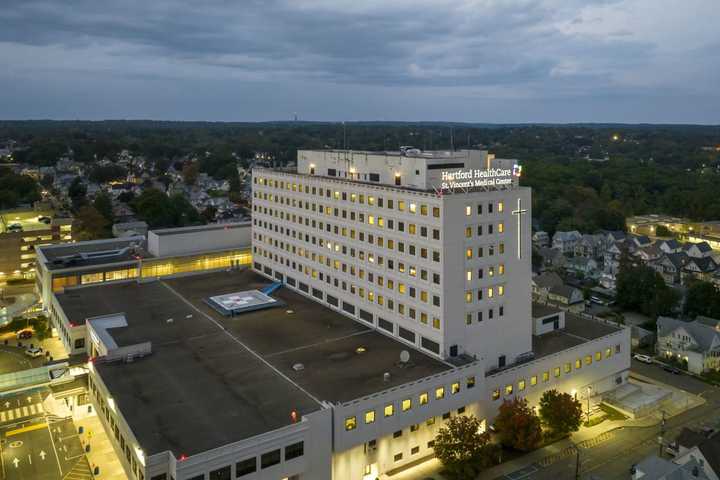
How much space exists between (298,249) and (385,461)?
1697 inches

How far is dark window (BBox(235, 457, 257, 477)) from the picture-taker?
4803 centimetres

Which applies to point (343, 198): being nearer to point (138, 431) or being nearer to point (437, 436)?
point (437, 436)

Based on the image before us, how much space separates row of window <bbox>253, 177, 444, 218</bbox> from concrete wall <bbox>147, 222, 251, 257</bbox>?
18055mm

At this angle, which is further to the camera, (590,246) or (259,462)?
(590,246)

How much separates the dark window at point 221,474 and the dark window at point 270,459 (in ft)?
10.1

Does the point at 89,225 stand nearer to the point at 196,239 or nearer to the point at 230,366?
the point at 196,239

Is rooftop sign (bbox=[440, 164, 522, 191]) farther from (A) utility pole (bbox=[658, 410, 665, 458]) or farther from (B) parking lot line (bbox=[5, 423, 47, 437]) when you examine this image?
(B) parking lot line (bbox=[5, 423, 47, 437])

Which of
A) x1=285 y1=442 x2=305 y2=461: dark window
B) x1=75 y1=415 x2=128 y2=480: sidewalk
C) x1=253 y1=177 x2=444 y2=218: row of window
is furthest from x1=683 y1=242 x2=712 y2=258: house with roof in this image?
x1=75 y1=415 x2=128 y2=480: sidewalk

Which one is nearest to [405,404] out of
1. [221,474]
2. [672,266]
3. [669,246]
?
[221,474]

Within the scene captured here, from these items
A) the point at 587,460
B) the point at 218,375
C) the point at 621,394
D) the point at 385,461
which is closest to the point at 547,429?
the point at 587,460

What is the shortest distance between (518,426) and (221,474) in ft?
105

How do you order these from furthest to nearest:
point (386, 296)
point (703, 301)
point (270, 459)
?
point (703, 301), point (386, 296), point (270, 459)

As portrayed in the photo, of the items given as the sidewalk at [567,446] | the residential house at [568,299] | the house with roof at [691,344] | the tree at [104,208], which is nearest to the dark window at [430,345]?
the sidewalk at [567,446]

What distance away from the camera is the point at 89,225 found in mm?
157750
